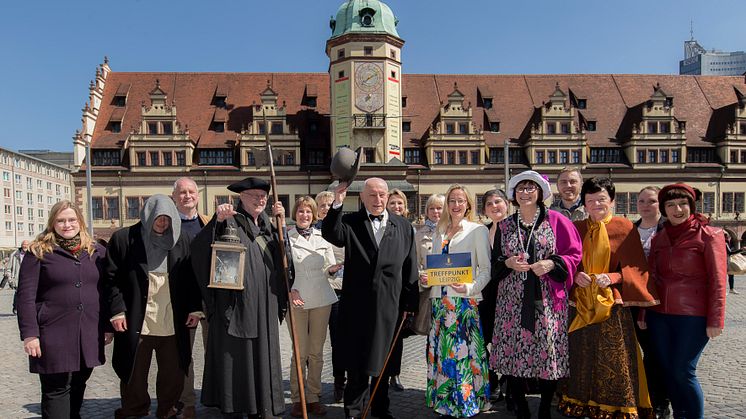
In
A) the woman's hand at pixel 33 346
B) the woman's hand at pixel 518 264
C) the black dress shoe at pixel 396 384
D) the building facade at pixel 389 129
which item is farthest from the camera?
the building facade at pixel 389 129

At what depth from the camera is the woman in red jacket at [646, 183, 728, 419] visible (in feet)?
13.7

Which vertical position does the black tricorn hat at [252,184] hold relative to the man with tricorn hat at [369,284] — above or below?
above

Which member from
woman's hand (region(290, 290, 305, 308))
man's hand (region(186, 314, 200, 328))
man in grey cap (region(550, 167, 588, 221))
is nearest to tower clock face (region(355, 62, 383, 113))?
man in grey cap (region(550, 167, 588, 221))

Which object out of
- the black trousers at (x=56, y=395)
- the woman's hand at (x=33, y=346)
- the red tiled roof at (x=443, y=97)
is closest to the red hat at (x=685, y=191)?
the black trousers at (x=56, y=395)

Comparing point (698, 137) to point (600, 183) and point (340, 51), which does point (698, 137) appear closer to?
point (340, 51)

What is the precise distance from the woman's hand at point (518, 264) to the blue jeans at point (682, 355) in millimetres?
1220

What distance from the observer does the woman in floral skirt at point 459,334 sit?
177 inches

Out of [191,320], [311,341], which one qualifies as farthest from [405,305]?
[191,320]

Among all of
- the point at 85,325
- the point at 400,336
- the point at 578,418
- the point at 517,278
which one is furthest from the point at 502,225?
the point at 85,325

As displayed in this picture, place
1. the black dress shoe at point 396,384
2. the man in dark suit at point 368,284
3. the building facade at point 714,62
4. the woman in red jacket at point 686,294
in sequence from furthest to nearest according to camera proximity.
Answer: the building facade at point 714,62
the black dress shoe at point 396,384
the man in dark suit at point 368,284
the woman in red jacket at point 686,294

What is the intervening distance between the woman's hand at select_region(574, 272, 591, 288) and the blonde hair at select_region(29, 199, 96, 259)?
161 inches

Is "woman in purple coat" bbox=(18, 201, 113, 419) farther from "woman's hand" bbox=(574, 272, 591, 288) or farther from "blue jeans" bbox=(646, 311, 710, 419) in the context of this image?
"blue jeans" bbox=(646, 311, 710, 419)

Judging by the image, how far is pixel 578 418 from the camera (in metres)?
4.64

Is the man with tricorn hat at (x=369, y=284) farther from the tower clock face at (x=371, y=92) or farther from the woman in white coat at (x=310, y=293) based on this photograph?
the tower clock face at (x=371, y=92)
